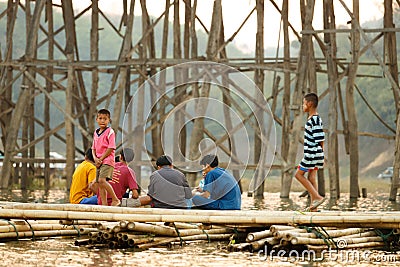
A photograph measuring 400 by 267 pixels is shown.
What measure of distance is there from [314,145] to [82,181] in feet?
9.58

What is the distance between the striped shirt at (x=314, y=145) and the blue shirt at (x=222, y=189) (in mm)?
937

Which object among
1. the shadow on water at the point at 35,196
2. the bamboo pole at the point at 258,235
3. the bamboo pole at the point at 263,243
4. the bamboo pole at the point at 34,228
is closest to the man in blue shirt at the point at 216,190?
the bamboo pole at the point at 34,228

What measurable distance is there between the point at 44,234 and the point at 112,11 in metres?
54.8

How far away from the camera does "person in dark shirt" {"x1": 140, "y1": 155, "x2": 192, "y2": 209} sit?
42.9 ft

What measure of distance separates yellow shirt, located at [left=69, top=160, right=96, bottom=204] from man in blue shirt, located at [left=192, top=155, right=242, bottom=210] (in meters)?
1.41

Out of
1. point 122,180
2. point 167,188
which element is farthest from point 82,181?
point 167,188

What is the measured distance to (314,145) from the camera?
44.3ft

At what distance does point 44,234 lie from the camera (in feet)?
38.7

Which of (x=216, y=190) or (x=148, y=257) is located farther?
(x=216, y=190)

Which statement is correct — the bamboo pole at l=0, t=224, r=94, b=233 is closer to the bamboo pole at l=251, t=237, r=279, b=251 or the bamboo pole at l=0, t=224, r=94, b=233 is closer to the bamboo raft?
the bamboo raft

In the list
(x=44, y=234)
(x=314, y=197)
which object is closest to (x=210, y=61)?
(x=314, y=197)

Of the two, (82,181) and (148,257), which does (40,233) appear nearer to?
(148,257)

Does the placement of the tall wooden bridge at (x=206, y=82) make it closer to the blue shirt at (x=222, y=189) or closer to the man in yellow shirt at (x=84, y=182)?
the man in yellow shirt at (x=84, y=182)

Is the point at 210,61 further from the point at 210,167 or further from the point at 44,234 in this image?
the point at 44,234
